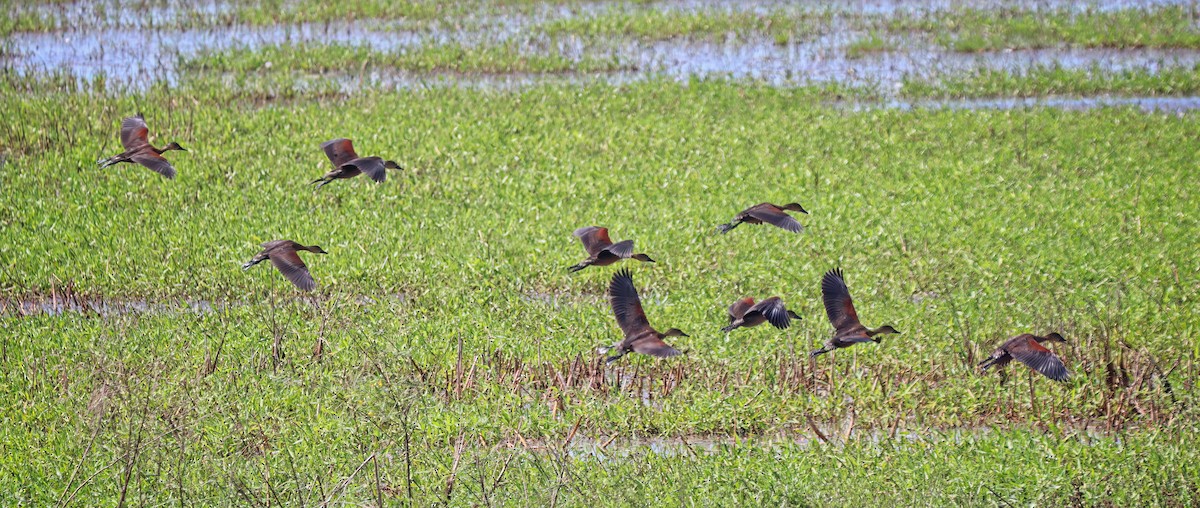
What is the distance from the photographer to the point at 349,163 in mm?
6859

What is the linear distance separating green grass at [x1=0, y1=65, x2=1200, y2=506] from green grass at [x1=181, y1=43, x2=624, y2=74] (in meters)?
1.36

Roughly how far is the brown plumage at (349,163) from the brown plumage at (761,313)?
6.11 ft

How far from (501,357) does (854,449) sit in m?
1.96

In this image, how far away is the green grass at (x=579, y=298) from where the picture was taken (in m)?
5.71

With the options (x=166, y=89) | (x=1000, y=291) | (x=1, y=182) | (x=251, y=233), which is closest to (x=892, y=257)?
(x=1000, y=291)

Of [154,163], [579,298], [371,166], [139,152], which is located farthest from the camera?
[579,298]

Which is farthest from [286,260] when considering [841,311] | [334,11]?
[334,11]

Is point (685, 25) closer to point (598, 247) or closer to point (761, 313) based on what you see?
point (598, 247)

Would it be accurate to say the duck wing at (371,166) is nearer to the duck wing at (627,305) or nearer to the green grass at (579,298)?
the green grass at (579,298)

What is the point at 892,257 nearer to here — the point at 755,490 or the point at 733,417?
the point at 733,417

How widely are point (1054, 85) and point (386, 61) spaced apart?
7.02m

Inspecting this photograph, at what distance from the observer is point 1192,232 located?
8992mm

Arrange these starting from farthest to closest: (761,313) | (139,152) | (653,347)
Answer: (139,152)
(761,313)
(653,347)

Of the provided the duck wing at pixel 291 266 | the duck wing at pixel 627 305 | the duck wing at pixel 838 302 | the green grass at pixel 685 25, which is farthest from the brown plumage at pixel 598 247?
the green grass at pixel 685 25
